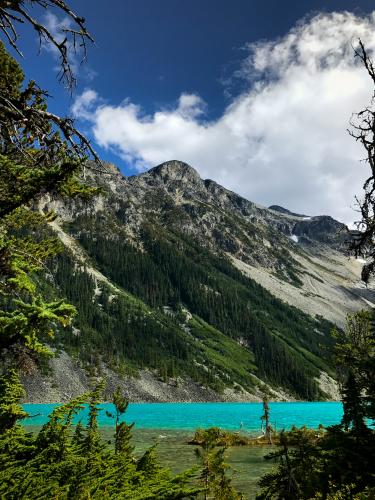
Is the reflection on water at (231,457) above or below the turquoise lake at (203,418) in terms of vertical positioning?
above

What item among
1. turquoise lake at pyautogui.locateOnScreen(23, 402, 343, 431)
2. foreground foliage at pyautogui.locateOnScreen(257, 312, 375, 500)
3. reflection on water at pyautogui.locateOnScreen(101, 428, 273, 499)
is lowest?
turquoise lake at pyautogui.locateOnScreen(23, 402, 343, 431)

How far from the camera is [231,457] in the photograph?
5328 cm

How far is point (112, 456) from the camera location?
27.2 feet

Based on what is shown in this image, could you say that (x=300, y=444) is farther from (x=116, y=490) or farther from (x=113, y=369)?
(x=113, y=369)

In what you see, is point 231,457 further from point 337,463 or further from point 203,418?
point 203,418

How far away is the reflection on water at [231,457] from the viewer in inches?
1443

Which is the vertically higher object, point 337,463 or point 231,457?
point 337,463

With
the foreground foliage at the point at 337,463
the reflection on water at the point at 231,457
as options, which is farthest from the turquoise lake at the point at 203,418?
the foreground foliage at the point at 337,463

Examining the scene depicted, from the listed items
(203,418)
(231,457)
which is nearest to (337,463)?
(231,457)

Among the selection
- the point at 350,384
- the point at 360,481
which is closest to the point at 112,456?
the point at 360,481

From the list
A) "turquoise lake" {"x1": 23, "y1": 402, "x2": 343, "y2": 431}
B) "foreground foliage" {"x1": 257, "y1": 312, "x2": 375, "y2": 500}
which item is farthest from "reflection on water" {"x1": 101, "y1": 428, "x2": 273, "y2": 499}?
"foreground foliage" {"x1": 257, "y1": 312, "x2": 375, "y2": 500}

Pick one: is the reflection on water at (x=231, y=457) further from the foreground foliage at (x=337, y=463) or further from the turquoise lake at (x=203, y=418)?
the foreground foliage at (x=337, y=463)

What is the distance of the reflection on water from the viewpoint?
36656 millimetres

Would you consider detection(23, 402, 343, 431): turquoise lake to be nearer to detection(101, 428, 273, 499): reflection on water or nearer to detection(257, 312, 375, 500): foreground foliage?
detection(101, 428, 273, 499): reflection on water
